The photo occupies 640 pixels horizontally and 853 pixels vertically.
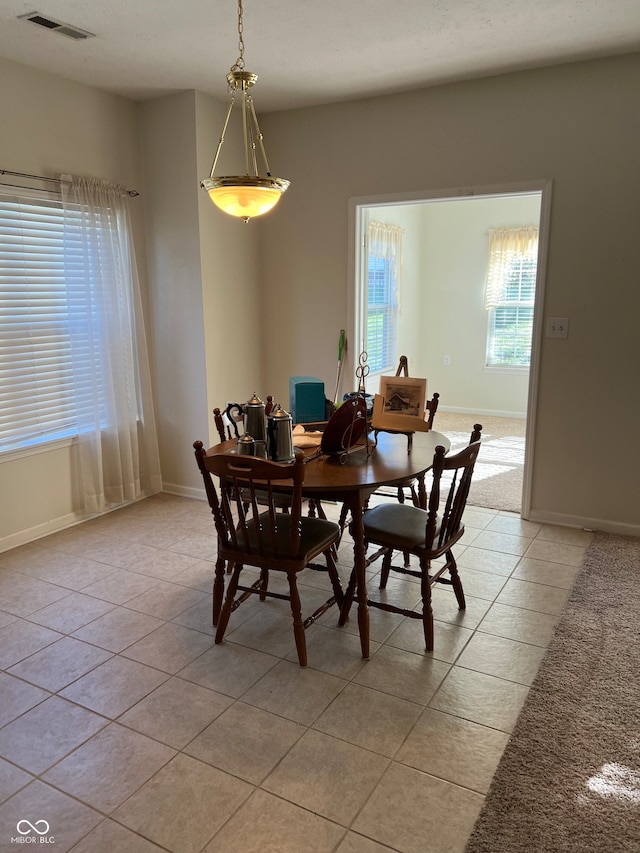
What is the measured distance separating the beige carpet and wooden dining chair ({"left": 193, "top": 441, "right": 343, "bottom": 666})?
2.00 metres

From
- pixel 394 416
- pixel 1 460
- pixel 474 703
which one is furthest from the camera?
pixel 1 460

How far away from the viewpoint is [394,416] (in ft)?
9.24

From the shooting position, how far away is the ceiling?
→ 2795 mm

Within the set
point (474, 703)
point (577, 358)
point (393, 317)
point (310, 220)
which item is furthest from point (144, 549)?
point (393, 317)

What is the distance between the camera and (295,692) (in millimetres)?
2332

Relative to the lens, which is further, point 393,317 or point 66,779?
point 393,317

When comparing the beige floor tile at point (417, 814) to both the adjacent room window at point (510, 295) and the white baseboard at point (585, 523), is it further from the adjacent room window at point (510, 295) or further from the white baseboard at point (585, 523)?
the adjacent room window at point (510, 295)

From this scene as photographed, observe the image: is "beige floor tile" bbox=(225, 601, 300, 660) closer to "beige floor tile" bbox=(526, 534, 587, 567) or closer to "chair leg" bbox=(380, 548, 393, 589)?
"chair leg" bbox=(380, 548, 393, 589)

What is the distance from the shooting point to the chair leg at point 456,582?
9.09ft

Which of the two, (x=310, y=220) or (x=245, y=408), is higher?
(x=310, y=220)

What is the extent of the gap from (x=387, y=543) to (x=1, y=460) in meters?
2.34

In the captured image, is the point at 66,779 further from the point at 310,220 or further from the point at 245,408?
the point at 310,220

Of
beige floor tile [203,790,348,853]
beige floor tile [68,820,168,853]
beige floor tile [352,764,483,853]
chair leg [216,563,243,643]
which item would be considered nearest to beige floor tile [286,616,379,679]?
chair leg [216,563,243,643]

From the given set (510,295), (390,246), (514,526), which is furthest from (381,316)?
(514,526)
